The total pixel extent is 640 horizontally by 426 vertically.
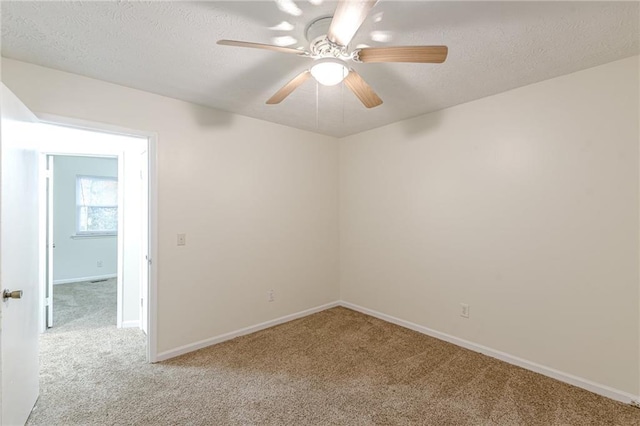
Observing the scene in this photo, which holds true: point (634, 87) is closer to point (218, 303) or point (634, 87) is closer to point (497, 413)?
point (497, 413)

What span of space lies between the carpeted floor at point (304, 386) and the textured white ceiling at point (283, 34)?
7.78 feet

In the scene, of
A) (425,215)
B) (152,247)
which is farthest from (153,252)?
(425,215)

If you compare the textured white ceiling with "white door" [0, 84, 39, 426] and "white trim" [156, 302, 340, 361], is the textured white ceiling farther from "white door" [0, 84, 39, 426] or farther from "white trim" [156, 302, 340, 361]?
"white trim" [156, 302, 340, 361]

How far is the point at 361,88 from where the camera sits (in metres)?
1.89

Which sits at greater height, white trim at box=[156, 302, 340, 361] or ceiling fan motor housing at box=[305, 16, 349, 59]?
ceiling fan motor housing at box=[305, 16, 349, 59]

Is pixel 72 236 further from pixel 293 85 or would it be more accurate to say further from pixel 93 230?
pixel 293 85

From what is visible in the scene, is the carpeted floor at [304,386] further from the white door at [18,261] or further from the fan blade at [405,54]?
the fan blade at [405,54]

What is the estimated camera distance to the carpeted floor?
1924 millimetres

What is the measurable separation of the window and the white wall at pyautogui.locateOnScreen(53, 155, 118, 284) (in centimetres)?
9

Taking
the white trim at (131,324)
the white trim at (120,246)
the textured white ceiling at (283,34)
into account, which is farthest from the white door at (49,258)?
the textured white ceiling at (283,34)

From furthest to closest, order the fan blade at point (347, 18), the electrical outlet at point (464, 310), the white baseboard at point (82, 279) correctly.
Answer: the white baseboard at point (82, 279)
the electrical outlet at point (464, 310)
the fan blade at point (347, 18)

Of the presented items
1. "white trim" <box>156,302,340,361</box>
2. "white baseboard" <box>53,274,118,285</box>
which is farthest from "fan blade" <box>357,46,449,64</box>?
"white baseboard" <box>53,274,118,285</box>

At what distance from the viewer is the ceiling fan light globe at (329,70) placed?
1.63 metres

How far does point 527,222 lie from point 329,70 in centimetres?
208
